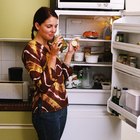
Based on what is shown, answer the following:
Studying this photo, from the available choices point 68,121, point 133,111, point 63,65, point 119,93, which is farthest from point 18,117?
point 133,111

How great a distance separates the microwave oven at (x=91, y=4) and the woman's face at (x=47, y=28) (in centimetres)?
45

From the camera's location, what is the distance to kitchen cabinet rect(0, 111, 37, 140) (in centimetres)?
231

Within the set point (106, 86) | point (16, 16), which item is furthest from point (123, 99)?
point (16, 16)

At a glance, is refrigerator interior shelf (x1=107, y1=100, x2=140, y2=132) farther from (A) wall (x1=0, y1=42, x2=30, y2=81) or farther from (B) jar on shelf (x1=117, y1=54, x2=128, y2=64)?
(A) wall (x1=0, y1=42, x2=30, y2=81)

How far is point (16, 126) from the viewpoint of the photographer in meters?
2.34

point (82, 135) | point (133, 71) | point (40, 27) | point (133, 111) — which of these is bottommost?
point (82, 135)

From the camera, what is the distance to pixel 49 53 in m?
1.79

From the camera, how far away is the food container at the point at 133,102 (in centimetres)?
169

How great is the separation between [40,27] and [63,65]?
0.32 meters

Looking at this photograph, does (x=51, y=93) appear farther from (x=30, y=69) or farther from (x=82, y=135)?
(x=82, y=135)

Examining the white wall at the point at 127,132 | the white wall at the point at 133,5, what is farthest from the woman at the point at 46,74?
the white wall at the point at 133,5

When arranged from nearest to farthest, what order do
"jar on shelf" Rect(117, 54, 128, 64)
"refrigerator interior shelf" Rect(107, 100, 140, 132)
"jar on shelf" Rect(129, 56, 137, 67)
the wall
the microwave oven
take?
"refrigerator interior shelf" Rect(107, 100, 140, 132)
"jar on shelf" Rect(129, 56, 137, 67)
"jar on shelf" Rect(117, 54, 128, 64)
the microwave oven
the wall

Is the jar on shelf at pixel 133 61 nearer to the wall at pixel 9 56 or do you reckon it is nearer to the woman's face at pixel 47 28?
the woman's face at pixel 47 28

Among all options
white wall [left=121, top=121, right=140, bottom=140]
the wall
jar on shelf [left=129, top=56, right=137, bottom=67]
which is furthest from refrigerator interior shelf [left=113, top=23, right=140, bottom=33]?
the wall
